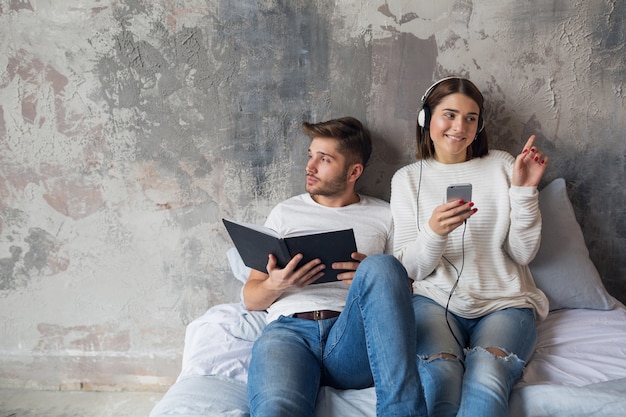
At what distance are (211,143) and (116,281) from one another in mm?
799

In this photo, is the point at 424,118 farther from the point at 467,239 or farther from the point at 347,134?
the point at 467,239

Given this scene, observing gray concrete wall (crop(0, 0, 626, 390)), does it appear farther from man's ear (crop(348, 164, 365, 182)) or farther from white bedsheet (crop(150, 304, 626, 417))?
white bedsheet (crop(150, 304, 626, 417))

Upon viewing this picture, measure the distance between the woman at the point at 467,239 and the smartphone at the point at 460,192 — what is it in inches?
0.9

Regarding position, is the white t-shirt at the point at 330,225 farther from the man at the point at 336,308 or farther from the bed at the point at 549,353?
the bed at the point at 549,353

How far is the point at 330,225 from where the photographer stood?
2057 mm

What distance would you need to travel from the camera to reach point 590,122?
223 cm

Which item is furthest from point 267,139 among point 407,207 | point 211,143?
point 407,207

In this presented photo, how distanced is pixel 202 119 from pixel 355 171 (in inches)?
28.4

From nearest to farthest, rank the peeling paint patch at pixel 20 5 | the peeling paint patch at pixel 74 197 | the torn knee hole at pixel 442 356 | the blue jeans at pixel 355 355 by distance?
the blue jeans at pixel 355 355 → the torn knee hole at pixel 442 356 → the peeling paint patch at pixel 20 5 → the peeling paint patch at pixel 74 197

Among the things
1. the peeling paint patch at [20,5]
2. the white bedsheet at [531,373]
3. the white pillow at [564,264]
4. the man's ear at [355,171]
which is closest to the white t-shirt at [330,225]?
the man's ear at [355,171]

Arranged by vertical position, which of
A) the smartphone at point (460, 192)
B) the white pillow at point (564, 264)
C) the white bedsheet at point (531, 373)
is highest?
the smartphone at point (460, 192)

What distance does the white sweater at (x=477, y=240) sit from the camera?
1.89 metres

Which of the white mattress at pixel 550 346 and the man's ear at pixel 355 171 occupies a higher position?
the man's ear at pixel 355 171

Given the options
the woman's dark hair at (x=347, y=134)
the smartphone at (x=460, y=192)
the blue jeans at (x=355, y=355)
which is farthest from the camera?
the woman's dark hair at (x=347, y=134)
